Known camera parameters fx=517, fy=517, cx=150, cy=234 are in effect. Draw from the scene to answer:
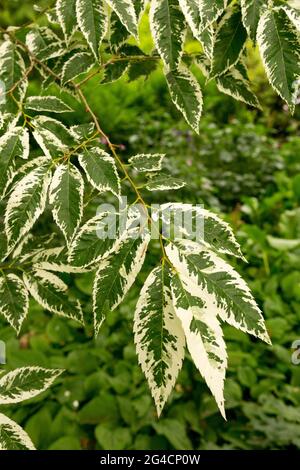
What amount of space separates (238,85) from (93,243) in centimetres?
44

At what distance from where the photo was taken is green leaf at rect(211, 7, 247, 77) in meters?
0.77

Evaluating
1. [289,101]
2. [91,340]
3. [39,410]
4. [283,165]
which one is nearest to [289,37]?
[289,101]

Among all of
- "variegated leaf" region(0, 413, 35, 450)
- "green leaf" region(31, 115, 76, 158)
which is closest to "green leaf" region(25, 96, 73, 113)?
"green leaf" region(31, 115, 76, 158)

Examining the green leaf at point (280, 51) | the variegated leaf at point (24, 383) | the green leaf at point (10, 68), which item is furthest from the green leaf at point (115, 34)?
the variegated leaf at point (24, 383)

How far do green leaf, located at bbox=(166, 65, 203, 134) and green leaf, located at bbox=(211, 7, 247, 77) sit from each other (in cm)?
6

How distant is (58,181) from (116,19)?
0.35 m

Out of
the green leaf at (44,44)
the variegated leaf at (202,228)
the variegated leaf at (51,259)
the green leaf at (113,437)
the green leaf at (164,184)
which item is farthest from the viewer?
the green leaf at (113,437)

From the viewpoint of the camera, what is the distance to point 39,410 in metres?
1.96

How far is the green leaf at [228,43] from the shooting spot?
2.53 ft

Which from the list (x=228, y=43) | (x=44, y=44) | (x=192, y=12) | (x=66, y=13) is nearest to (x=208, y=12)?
(x=192, y=12)

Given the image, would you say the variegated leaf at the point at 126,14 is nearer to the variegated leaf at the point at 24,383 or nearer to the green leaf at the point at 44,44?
the green leaf at the point at 44,44

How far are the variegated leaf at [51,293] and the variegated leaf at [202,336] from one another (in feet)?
1.10

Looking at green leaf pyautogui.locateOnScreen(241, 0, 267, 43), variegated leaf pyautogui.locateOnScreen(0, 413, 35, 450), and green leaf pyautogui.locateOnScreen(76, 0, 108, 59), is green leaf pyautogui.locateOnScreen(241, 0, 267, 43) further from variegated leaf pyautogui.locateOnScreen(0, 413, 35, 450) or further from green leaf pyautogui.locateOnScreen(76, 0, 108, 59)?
variegated leaf pyautogui.locateOnScreen(0, 413, 35, 450)

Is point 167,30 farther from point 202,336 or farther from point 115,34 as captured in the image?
point 202,336
